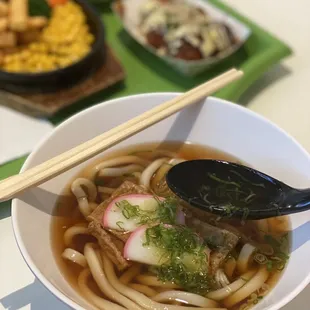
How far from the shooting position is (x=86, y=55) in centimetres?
196

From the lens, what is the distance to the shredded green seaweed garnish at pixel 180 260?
1170mm

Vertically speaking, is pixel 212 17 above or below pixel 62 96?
above

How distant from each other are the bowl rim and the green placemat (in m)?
0.12

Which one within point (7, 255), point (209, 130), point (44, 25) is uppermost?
point (209, 130)

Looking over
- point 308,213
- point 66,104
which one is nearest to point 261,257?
point 308,213

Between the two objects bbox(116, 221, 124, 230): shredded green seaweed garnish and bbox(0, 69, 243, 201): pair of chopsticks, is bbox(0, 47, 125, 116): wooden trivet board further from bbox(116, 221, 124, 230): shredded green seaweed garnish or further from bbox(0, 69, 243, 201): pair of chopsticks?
bbox(116, 221, 124, 230): shredded green seaweed garnish

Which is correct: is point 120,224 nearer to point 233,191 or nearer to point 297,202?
point 233,191

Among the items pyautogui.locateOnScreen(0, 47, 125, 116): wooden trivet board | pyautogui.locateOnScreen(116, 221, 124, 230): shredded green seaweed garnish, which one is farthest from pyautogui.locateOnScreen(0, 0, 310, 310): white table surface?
pyautogui.locateOnScreen(0, 47, 125, 116): wooden trivet board

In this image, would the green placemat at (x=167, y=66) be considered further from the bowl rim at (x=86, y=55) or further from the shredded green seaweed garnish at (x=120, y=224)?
the shredded green seaweed garnish at (x=120, y=224)

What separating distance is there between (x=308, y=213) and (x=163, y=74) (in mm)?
1022

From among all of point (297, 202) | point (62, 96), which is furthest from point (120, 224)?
point (62, 96)

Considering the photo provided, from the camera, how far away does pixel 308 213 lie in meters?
1.23

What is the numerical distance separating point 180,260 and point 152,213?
0.45 feet

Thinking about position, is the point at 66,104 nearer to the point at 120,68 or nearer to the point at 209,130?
→ the point at 120,68
